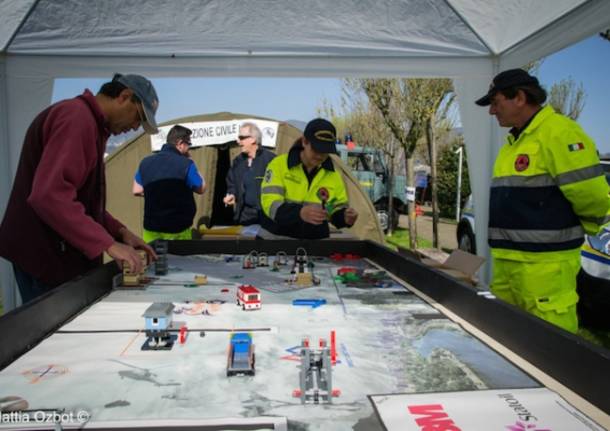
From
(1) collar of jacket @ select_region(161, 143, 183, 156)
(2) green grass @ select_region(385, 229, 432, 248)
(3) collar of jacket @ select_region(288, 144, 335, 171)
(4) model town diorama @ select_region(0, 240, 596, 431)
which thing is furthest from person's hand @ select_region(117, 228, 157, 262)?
(2) green grass @ select_region(385, 229, 432, 248)

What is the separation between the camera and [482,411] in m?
0.96

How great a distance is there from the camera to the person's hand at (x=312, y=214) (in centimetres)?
276

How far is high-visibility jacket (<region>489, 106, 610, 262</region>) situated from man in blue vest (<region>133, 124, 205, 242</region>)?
2.50m

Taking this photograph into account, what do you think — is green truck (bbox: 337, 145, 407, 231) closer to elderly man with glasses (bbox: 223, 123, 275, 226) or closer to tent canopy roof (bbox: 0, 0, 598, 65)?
elderly man with glasses (bbox: 223, 123, 275, 226)

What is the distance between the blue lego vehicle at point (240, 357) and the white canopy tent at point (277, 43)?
2808 millimetres

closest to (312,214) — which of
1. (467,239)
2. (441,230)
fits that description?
(467,239)

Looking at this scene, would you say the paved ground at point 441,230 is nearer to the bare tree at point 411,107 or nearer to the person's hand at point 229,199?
the bare tree at point 411,107

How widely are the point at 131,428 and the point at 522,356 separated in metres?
1.01

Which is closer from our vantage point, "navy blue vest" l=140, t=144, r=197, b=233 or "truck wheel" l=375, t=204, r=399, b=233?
"navy blue vest" l=140, t=144, r=197, b=233

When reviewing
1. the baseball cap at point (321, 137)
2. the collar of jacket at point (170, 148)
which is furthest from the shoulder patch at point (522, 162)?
the collar of jacket at point (170, 148)

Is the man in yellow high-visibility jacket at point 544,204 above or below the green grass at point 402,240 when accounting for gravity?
above

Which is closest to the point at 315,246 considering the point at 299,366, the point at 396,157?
the point at 299,366

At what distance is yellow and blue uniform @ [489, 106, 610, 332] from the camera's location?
87.6 inches

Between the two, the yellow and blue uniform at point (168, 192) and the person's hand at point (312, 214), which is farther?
the yellow and blue uniform at point (168, 192)
